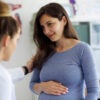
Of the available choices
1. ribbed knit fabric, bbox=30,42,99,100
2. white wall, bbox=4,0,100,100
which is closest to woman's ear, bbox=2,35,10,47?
ribbed knit fabric, bbox=30,42,99,100

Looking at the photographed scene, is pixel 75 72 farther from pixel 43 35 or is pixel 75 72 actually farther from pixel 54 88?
pixel 43 35

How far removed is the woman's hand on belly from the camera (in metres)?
1.46

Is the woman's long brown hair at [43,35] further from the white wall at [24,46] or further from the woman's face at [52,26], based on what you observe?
the white wall at [24,46]

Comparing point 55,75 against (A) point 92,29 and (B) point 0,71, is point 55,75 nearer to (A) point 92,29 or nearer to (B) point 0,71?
(B) point 0,71

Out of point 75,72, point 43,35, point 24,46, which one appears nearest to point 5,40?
point 75,72

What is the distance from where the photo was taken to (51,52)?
64.9 inches

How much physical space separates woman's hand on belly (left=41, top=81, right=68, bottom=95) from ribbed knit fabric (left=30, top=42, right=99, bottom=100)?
22 mm

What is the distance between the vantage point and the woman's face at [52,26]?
155 cm

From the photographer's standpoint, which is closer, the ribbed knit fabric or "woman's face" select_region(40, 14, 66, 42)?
the ribbed knit fabric

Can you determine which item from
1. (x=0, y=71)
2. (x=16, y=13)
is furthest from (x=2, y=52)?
(x=16, y=13)

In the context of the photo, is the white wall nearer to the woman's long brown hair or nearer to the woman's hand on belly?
the woman's long brown hair

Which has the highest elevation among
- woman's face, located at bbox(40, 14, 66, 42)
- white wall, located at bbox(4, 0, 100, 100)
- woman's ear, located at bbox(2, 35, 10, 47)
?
woman's ear, located at bbox(2, 35, 10, 47)

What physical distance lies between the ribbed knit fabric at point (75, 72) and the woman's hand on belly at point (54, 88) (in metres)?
0.02

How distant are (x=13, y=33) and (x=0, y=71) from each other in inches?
6.5
